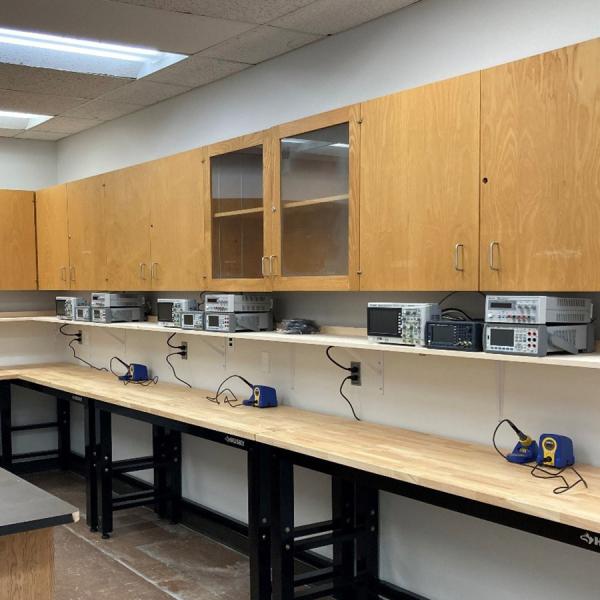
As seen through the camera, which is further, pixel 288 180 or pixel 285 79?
pixel 285 79

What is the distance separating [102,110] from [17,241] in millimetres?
1324

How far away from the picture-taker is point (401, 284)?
2.68 m

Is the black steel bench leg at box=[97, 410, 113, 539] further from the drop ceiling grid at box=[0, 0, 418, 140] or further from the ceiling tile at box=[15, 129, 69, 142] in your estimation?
the ceiling tile at box=[15, 129, 69, 142]

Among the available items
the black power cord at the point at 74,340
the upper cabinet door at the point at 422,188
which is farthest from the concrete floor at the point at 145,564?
the upper cabinet door at the point at 422,188

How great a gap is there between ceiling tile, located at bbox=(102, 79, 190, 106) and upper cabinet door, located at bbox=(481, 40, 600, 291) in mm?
2456

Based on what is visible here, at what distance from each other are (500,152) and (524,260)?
37cm

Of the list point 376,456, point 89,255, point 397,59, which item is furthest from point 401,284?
point 89,255

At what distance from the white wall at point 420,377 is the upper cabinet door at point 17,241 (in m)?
1.76

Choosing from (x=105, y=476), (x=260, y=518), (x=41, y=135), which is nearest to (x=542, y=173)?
(x=260, y=518)

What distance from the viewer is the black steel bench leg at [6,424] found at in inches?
213

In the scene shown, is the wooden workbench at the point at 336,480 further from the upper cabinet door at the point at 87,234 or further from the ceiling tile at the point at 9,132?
the ceiling tile at the point at 9,132

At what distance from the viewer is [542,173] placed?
7.22ft

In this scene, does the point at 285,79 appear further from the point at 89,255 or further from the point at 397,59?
the point at 89,255

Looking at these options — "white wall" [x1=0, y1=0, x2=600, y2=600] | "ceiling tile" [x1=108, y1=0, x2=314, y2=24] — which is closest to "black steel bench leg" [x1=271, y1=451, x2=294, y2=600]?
"white wall" [x1=0, y1=0, x2=600, y2=600]
